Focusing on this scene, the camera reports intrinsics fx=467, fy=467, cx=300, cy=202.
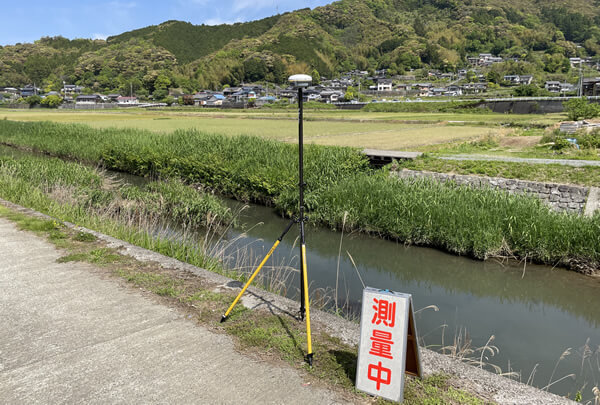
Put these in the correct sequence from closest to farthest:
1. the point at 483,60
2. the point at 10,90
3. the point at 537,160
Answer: the point at 537,160, the point at 10,90, the point at 483,60

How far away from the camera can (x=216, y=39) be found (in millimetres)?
150000

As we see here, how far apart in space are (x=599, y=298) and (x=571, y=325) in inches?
41.6

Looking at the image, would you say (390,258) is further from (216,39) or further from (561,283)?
(216,39)

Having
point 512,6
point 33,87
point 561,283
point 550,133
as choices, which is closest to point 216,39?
point 33,87

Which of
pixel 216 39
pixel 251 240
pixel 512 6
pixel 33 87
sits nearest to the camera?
pixel 251 240

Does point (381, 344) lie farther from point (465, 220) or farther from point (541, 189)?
point (541, 189)

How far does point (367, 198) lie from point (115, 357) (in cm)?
788

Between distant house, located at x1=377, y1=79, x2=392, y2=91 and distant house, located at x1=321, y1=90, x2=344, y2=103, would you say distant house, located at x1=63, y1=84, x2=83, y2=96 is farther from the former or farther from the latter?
distant house, located at x1=377, y1=79, x2=392, y2=91

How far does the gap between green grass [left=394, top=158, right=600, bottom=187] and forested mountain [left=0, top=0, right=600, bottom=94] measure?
315 ft

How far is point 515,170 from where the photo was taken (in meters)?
11.8

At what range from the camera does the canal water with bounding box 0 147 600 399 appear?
16.9ft

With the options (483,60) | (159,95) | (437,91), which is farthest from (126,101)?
(483,60)

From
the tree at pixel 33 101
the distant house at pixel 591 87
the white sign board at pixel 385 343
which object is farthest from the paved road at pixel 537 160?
the tree at pixel 33 101

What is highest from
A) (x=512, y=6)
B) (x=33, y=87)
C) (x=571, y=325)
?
(x=512, y=6)
